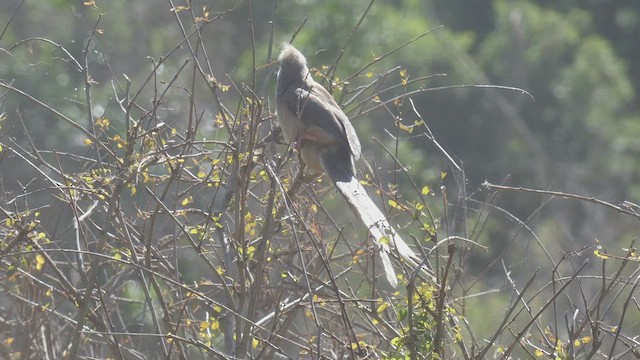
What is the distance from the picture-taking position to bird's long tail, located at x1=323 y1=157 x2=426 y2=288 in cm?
364

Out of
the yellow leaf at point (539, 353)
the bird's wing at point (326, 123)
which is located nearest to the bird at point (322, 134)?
the bird's wing at point (326, 123)

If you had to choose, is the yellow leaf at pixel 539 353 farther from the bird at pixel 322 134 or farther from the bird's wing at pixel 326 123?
the bird's wing at pixel 326 123

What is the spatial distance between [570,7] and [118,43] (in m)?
8.38

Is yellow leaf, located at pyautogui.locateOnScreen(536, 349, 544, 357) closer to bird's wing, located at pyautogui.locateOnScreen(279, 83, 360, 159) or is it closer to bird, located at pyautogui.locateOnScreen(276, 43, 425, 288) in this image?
bird, located at pyautogui.locateOnScreen(276, 43, 425, 288)

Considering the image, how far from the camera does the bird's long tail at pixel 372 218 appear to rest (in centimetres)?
364

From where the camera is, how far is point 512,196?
629 inches

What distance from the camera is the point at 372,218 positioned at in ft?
15.4

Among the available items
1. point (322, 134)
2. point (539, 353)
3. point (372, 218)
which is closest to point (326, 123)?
point (322, 134)

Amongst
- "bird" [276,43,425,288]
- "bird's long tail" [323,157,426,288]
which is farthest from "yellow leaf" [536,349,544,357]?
"bird" [276,43,425,288]

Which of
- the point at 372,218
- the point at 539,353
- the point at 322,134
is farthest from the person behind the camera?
the point at 322,134

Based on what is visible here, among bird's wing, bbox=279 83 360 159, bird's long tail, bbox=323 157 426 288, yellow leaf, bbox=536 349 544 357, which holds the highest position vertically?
bird's wing, bbox=279 83 360 159

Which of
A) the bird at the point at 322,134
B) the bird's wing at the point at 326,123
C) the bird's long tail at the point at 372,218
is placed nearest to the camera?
the bird's long tail at the point at 372,218

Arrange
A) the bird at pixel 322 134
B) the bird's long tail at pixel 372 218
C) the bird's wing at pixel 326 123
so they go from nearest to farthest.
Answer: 1. the bird's long tail at pixel 372 218
2. the bird at pixel 322 134
3. the bird's wing at pixel 326 123

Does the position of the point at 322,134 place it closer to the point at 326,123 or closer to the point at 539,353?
the point at 326,123
